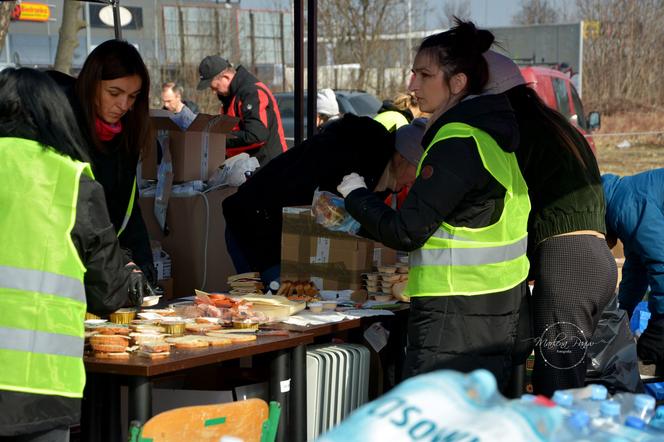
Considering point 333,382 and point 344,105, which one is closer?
point 333,382

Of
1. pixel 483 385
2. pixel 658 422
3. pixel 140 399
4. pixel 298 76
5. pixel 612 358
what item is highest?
pixel 298 76

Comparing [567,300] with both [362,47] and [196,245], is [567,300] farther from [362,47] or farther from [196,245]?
[362,47]

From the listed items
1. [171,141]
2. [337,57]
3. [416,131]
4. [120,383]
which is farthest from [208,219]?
[337,57]

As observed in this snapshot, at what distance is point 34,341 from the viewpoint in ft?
9.12

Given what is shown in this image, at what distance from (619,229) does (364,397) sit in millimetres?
1359

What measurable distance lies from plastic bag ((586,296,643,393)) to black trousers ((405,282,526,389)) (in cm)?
140

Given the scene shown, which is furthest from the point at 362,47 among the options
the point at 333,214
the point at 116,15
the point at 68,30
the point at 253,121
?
the point at 333,214

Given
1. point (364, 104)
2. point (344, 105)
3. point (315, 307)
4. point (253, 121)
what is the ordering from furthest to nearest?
point (364, 104) → point (344, 105) → point (253, 121) → point (315, 307)

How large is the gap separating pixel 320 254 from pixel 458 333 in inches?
57.5

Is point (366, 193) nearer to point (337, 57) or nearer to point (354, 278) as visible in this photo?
point (354, 278)

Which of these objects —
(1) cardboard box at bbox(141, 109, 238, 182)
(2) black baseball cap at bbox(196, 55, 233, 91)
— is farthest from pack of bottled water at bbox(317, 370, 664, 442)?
(2) black baseball cap at bbox(196, 55, 233, 91)

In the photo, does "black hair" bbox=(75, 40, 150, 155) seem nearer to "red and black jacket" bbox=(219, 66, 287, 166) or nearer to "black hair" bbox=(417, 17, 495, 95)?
"black hair" bbox=(417, 17, 495, 95)

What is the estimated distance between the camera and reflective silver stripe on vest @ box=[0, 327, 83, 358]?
2.77 metres

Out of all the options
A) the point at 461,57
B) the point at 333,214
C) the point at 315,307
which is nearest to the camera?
the point at 461,57
